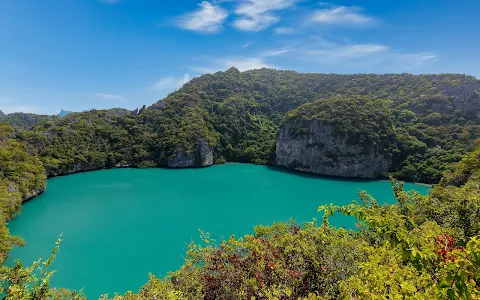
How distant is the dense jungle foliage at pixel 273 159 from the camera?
4375 millimetres

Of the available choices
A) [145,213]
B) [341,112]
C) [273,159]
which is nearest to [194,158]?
[273,159]

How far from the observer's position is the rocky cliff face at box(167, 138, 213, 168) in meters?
60.9

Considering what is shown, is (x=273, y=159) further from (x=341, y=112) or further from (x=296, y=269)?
(x=296, y=269)

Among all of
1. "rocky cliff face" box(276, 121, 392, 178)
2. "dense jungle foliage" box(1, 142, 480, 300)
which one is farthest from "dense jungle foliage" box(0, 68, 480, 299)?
"rocky cliff face" box(276, 121, 392, 178)

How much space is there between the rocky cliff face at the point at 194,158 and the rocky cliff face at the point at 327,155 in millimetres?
16633

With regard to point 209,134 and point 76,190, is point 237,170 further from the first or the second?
point 76,190

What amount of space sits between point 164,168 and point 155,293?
184ft

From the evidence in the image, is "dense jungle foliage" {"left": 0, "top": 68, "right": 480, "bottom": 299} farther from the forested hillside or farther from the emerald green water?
the emerald green water

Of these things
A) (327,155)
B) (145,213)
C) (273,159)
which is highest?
(327,155)

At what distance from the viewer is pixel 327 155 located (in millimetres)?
56344

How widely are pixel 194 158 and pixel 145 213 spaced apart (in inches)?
1194

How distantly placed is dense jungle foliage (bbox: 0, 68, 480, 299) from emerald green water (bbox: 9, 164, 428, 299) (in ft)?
9.27

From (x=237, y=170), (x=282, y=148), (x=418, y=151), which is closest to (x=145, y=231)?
(x=237, y=170)

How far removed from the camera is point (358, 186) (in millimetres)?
46594
